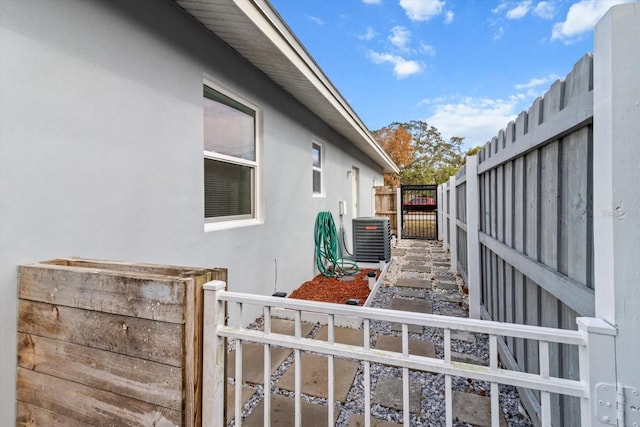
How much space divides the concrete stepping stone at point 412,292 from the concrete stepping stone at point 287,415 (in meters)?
2.57

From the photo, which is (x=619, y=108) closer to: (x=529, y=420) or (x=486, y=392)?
(x=529, y=420)

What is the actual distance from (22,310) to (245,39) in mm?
2527

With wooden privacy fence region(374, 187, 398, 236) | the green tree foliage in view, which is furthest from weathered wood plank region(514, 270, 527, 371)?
the green tree foliage

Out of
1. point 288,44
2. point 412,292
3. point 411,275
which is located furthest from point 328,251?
point 288,44

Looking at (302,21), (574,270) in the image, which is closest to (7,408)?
(574,270)

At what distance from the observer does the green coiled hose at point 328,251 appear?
5223 mm

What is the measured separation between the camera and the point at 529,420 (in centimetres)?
171

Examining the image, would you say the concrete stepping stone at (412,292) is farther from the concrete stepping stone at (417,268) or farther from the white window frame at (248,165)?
the white window frame at (248,165)

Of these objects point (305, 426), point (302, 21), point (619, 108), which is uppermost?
point (302, 21)

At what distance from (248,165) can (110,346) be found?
2462mm

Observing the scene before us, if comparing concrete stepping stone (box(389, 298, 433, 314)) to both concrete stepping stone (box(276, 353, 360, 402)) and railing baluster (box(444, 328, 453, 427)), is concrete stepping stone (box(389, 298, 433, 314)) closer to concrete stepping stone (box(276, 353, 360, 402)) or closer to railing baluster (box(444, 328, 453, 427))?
concrete stepping stone (box(276, 353, 360, 402))

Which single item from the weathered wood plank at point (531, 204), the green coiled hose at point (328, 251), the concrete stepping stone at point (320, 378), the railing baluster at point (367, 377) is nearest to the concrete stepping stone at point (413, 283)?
the green coiled hose at point (328, 251)

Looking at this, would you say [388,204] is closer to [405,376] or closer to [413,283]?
[413,283]

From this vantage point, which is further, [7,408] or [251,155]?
[251,155]
